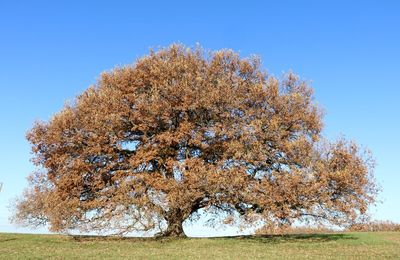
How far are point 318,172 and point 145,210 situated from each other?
13655mm

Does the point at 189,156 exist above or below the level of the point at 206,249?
above

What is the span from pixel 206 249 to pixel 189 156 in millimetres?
9458

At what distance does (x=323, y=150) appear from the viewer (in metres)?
38.1

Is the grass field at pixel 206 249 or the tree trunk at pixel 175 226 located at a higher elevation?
the tree trunk at pixel 175 226

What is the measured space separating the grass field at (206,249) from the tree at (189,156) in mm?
2110

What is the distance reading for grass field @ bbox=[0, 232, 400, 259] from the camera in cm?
2825

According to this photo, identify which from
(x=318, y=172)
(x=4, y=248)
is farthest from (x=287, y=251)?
(x=4, y=248)

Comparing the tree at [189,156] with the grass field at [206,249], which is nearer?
the grass field at [206,249]

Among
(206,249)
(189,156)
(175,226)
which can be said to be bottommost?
(206,249)

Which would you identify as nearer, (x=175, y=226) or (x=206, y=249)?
(x=206, y=249)

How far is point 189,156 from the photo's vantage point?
3881cm

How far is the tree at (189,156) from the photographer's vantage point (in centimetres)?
3597

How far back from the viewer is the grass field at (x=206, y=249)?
92.7 ft

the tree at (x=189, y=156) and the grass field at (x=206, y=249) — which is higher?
the tree at (x=189, y=156)
